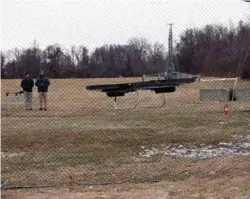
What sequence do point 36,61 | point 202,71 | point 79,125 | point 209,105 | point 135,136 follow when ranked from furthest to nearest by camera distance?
point 209,105 → point 79,125 → point 135,136 → point 202,71 → point 36,61

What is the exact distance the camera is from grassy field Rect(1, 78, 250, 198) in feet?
27.3

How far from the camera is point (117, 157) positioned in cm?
1120

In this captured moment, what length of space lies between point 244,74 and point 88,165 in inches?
402

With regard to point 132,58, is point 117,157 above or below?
below

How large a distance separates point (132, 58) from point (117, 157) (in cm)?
180

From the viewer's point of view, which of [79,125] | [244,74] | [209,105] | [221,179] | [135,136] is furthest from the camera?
[209,105]

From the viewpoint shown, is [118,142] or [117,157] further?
[118,142]

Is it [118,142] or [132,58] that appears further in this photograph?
[118,142]

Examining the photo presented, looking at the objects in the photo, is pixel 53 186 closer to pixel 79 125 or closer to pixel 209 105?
pixel 79 125

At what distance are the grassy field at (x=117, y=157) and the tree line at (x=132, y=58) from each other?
334 millimetres

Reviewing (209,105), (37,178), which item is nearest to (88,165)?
(37,178)

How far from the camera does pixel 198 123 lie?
56.0 feet

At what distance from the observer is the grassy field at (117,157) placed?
8.31m

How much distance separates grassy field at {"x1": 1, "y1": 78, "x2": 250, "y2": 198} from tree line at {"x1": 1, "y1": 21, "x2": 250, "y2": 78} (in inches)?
13.2
